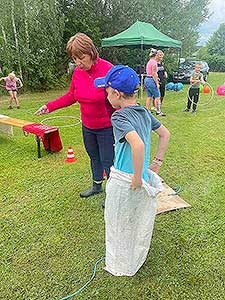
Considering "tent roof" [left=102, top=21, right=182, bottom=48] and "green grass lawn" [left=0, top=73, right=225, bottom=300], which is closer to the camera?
"green grass lawn" [left=0, top=73, right=225, bottom=300]

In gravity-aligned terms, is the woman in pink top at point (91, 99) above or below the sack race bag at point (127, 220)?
above

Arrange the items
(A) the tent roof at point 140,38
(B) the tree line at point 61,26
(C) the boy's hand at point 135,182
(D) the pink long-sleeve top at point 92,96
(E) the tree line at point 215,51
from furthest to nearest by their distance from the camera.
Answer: (E) the tree line at point 215,51, (B) the tree line at point 61,26, (A) the tent roof at point 140,38, (D) the pink long-sleeve top at point 92,96, (C) the boy's hand at point 135,182

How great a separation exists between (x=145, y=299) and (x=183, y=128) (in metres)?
4.47

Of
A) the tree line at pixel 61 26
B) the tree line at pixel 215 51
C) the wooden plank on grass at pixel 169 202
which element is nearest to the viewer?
the wooden plank on grass at pixel 169 202

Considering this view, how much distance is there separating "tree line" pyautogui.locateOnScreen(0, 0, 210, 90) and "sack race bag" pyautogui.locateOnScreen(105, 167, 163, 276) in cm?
977

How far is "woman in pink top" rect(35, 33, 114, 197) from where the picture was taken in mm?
2281

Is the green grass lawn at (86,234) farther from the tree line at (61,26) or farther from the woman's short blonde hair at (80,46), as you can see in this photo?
the tree line at (61,26)

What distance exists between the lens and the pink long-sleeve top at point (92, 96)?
2447 mm

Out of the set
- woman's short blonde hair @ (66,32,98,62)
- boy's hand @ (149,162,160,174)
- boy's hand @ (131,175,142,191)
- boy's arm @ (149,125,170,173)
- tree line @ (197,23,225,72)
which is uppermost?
woman's short blonde hair @ (66,32,98,62)

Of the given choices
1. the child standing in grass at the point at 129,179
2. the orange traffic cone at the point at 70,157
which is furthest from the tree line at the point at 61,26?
the child standing in grass at the point at 129,179

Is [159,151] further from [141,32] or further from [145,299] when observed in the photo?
[141,32]

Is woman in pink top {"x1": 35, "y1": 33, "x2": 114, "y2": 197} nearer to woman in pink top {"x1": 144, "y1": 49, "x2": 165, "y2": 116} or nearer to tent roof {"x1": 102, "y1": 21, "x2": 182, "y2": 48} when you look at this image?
woman in pink top {"x1": 144, "y1": 49, "x2": 165, "y2": 116}

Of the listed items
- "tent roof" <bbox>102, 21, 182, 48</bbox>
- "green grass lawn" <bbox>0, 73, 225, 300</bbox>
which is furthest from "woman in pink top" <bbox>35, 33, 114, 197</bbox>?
"tent roof" <bbox>102, 21, 182, 48</bbox>

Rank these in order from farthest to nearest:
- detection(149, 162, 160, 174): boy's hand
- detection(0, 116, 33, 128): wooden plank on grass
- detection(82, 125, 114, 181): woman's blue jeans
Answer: detection(0, 116, 33, 128): wooden plank on grass, detection(82, 125, 114, 181): woman's blue jeans, detection(149, 162, 160, 174): boy's hand
